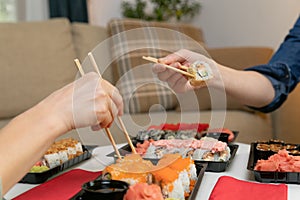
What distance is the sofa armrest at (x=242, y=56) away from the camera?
2785 mm

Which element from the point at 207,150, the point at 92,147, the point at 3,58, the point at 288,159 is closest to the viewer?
the point at 288,159

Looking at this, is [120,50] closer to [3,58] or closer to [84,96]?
[3,58]

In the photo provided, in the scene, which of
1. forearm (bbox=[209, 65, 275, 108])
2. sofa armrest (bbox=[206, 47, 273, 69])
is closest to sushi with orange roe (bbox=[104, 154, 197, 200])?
forearm (bbox=[209, 65, 275, 108])

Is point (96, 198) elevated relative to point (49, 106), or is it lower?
lower

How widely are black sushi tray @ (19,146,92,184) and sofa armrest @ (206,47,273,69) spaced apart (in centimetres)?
170

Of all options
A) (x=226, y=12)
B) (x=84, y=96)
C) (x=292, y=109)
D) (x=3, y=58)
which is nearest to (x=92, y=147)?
(x=84, y=96)

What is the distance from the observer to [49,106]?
2.62 ft

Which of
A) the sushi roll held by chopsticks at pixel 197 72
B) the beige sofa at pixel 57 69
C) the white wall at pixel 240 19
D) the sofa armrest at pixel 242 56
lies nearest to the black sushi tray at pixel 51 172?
the sushi roll held by chopsticks at pixel 197 72

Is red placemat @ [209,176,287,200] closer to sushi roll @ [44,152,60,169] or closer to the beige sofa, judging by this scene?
sushi roll @ [44,152,60,169]

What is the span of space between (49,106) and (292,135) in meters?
2.14

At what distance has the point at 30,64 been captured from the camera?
2.48 metres

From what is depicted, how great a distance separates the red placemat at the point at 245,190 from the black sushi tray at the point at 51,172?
0.40m

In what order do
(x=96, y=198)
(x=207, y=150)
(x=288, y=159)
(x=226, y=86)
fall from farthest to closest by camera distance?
(x=226, y=86), (x=207, y=150), (x=288, y=159), (x=96, y=198)

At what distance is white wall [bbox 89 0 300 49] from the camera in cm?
326
